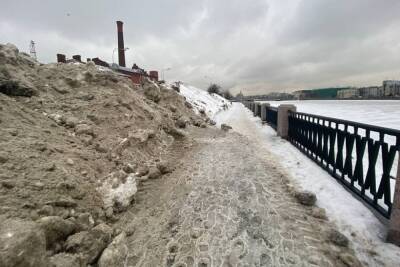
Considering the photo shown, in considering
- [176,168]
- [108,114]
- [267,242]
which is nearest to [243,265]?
[267,242]

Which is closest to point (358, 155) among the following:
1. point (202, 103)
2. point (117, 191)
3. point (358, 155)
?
point (358, 155)

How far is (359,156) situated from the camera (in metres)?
3.37

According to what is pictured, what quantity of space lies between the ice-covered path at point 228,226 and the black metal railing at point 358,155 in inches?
39.4

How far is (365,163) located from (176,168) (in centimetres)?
443

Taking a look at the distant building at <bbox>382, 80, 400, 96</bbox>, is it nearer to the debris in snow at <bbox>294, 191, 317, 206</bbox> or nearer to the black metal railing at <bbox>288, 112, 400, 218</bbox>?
the black metal railing at <bbox>288, 112, 400, 218</bbox>

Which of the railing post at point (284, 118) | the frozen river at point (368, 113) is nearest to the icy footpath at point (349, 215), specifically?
the railing post at point (284, 118)

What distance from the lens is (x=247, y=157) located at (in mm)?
6094

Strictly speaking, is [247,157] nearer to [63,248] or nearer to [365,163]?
[365,163]

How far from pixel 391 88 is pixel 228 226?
7251 cm

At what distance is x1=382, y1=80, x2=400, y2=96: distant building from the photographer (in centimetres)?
5138

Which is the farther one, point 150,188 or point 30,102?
point 30,102

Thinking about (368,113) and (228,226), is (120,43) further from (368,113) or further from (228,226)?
(228,226)

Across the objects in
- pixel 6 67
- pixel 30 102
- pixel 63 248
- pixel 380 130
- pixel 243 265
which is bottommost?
pixel 243 265

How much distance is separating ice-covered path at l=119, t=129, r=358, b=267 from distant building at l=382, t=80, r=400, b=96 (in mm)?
67730
